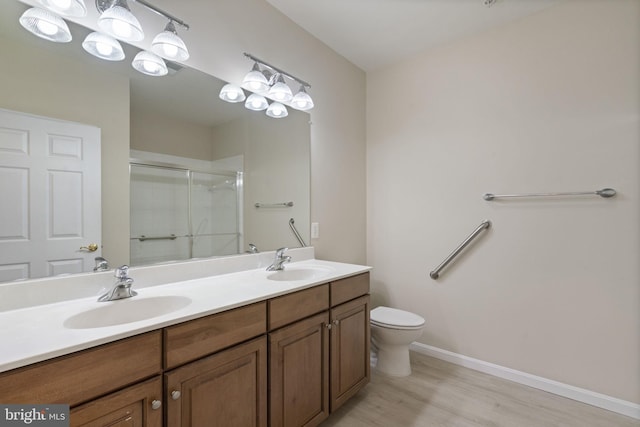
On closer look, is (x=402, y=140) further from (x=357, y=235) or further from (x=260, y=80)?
(x=260, y=80)

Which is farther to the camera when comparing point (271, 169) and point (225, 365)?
point (271, 169)

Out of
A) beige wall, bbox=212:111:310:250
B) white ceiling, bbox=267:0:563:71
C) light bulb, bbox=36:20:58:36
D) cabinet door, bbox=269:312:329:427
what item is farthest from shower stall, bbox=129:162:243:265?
white ceiling, bbox=267:0:563:71

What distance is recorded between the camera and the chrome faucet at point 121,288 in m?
1.12

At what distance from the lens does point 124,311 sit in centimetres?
112

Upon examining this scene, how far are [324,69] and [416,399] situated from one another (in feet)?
8.19

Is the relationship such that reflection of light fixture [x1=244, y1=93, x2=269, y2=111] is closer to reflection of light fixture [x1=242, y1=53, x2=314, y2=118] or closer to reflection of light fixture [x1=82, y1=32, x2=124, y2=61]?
reflection of light fixture [x1=242, y1=53, x2=314, y2=118]

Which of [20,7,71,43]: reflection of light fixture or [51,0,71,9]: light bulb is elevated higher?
[51,0,71,9]: light bulb

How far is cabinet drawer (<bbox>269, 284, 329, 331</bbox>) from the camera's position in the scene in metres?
1.28

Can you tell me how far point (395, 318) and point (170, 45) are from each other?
217 centimetres

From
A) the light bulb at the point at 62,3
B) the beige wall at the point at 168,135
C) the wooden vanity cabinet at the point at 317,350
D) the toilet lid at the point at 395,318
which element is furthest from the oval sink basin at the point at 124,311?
the toilet lid at the point at 395,318

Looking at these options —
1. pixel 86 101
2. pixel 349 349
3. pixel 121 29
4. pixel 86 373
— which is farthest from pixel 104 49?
pixel 349 349

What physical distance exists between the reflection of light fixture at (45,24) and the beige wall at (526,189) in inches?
89.2

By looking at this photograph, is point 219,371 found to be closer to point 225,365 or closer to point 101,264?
point 225,365

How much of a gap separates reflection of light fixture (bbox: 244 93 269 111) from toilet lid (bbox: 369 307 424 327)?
5.50 ft
